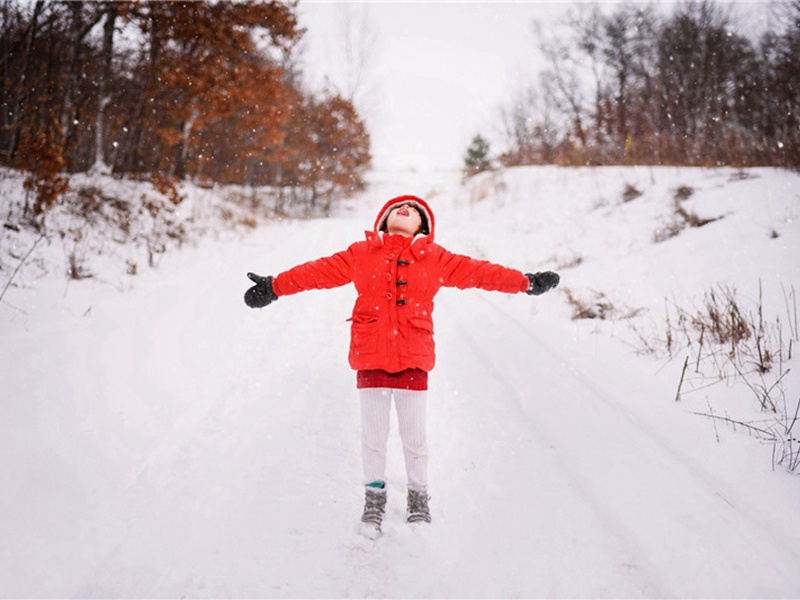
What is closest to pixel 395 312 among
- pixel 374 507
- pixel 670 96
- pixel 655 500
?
pixel 374 507

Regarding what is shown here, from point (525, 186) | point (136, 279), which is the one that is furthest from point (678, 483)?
point (525, 186)

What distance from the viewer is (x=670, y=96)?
67.1 ft

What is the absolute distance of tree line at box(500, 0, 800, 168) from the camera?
1185cm

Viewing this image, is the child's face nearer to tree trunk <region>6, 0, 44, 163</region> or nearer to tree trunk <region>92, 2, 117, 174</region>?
tree trunk <region>6, 0, 44, 163</region>

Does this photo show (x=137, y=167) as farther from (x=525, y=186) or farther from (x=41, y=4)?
(x=525, y=186)

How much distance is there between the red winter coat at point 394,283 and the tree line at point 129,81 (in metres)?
6.22

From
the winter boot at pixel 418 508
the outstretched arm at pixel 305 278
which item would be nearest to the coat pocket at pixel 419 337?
the outstretched arm at pixel 305 278

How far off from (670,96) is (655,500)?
80.2 feet

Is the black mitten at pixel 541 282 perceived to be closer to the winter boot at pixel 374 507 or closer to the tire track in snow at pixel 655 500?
the tire track in snow at pixel 655 500

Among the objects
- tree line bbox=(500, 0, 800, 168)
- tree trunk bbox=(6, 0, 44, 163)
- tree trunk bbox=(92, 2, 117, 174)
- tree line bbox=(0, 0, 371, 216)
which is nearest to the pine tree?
tree line bbox=(500, 0, 800, 168)

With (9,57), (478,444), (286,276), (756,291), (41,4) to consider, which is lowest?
(478,444)

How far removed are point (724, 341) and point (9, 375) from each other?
5504 millimetres

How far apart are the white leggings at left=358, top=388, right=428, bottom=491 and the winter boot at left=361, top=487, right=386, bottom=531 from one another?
7cm

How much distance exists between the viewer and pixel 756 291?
4.30 meters
